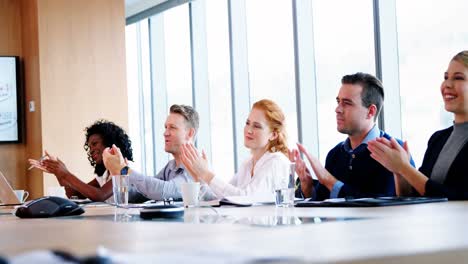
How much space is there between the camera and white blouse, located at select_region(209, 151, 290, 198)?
3.48 m

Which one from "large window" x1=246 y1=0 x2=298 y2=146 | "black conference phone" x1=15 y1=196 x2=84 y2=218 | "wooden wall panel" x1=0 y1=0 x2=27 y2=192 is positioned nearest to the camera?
"black conference phone" x1=15 y1=196 x2=84 y2=218

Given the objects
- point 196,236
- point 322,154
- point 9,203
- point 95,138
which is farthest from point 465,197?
point 322,154

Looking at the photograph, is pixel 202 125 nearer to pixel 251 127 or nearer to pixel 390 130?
pixel 390 130

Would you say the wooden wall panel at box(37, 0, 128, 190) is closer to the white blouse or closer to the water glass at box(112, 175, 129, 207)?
the white blouse

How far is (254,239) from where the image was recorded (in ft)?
3.62

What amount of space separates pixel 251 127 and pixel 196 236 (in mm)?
2848

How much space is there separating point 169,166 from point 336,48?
6.51ft

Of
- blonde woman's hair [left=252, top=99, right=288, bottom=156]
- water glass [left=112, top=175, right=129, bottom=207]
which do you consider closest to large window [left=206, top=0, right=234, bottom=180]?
blonde woman's hair [left=252, top=99, right=288, bottom=156]

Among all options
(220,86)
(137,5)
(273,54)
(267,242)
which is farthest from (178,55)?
(267,242)

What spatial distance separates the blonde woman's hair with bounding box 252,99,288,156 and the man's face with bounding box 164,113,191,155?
0.56m

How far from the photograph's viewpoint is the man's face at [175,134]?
444 centimetres

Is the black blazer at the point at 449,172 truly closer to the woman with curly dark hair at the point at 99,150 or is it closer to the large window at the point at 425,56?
the large window at the point at 425,56

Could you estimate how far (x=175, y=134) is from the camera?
4.48m

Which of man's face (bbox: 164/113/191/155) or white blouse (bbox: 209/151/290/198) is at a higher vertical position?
man's face (bbox: 164/113/191/155)
